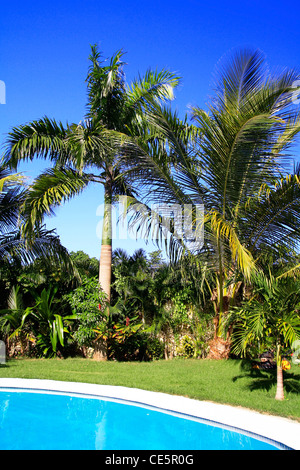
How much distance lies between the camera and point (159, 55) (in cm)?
1111

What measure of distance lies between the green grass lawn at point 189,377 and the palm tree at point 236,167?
115 centimetres

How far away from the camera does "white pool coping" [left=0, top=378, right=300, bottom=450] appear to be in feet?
16.4

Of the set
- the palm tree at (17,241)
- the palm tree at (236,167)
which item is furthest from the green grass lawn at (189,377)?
the palm tree at (17,241)

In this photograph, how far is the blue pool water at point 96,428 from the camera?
203 inches

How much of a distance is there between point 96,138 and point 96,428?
6.84 m

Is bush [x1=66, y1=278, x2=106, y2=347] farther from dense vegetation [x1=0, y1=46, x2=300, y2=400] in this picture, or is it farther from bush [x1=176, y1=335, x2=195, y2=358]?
bush [x1=176, y1=335, x2=195, y2=358]

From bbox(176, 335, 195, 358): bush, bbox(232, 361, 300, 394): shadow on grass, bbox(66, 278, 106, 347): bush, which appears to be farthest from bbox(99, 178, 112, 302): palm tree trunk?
bbox(232, 361, 300, 394): shadow on grass

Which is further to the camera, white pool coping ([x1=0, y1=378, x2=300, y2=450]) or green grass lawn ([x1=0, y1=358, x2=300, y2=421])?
green grass lawn ([x1=0, y1=358, x2=300, y2=421])

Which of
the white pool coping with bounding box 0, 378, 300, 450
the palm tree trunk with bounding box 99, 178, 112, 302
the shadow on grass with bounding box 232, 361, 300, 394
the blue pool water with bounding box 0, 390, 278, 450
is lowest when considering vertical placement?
the blue pool water with bounding box 0, 390, 278, 450

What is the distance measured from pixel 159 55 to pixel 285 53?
139 inches

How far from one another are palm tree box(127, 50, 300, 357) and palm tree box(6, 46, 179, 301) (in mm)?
1920

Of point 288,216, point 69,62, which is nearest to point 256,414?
point 288,216

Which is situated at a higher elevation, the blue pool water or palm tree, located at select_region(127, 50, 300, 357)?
palm tree, located at select_region(127, 50, 300, 357)

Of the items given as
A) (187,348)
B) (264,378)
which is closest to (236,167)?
(264,378)
